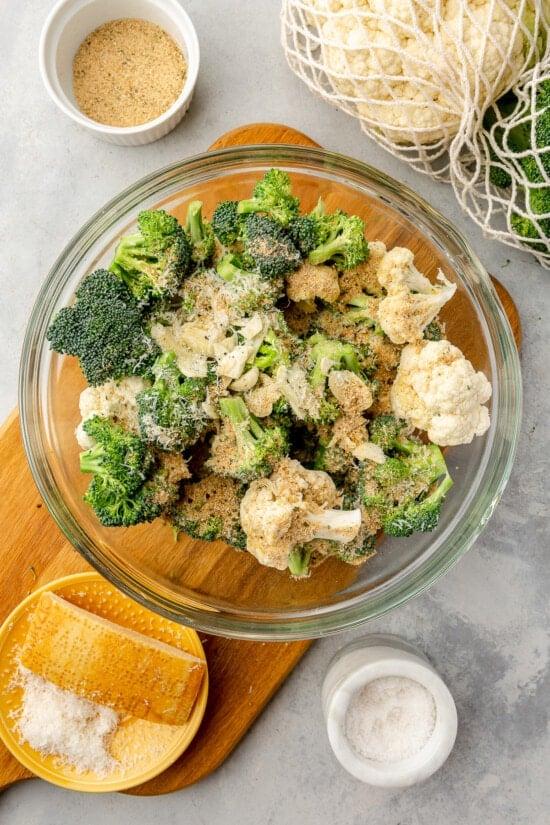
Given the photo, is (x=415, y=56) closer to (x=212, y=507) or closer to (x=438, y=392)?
(x=438, y=392)

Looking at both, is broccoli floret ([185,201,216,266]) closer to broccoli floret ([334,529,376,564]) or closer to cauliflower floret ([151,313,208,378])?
cauliflower floret ([151,313,208,378])

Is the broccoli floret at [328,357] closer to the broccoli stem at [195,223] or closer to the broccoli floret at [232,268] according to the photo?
the broccoli floret at [232,268]

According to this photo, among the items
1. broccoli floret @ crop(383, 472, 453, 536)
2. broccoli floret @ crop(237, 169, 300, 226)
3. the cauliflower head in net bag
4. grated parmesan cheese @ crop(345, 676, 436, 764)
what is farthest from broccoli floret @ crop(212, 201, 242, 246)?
grated parmesan cheese @ crop(345, 676, 436, 764)

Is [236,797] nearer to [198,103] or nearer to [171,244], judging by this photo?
[171,244]

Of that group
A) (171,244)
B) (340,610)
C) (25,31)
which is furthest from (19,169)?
(340,610)

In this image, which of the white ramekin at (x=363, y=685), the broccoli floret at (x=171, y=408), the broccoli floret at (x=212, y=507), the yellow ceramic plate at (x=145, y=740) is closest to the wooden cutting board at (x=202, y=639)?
the yellow ceramic plate at (x=145, y=740)

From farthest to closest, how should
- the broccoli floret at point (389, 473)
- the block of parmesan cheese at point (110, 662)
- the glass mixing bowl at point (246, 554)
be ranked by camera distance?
the block of parmesan cheese at point (110, 662) → the glass mixing bowl at point (246, 554) → the broccoli floret at point (389, 473)
